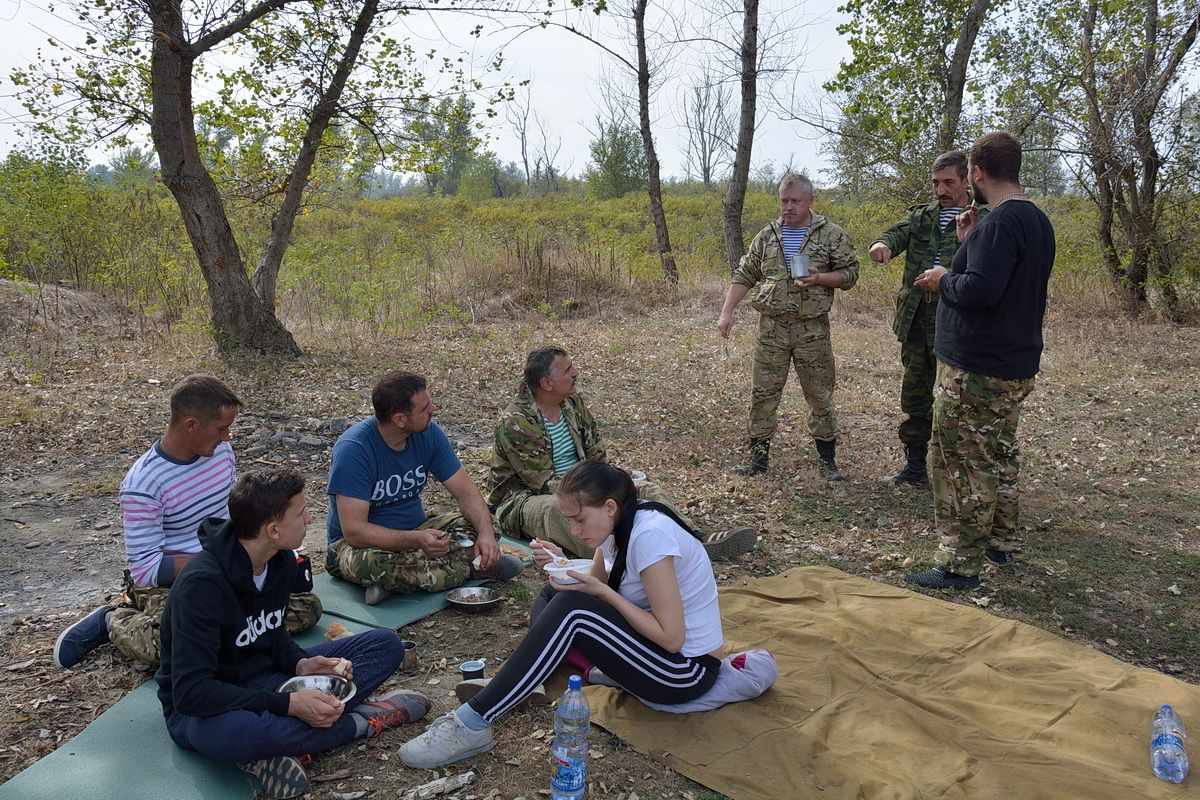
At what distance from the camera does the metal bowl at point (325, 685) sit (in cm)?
268

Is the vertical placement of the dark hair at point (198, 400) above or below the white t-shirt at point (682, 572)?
above

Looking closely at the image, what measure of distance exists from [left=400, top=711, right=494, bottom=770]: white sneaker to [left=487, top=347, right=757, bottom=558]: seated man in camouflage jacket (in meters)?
1.62

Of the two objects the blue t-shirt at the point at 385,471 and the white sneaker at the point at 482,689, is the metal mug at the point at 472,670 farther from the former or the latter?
the blue t-shirt at the point at 385,471

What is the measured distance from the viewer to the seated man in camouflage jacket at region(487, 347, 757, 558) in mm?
4371

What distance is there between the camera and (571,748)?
2.52 meters

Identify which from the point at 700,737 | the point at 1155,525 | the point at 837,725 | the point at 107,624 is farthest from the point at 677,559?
the point at 1155,525

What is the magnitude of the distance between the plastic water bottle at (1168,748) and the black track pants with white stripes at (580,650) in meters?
1.50

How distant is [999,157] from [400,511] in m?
3.22

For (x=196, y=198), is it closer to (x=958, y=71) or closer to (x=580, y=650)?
(x=580, y=650)

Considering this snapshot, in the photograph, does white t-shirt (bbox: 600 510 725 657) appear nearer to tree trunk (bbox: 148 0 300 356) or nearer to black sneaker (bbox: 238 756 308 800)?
black sneaker (bbox: 238 756 308 800)

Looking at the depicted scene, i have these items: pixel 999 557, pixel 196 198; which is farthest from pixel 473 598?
pixel 196 198

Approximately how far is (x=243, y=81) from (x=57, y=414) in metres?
4.27

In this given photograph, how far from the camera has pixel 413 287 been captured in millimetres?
12367

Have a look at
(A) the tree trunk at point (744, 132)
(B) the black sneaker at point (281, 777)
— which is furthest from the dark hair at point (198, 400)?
(A) the tree trunk at point (744, 132)
